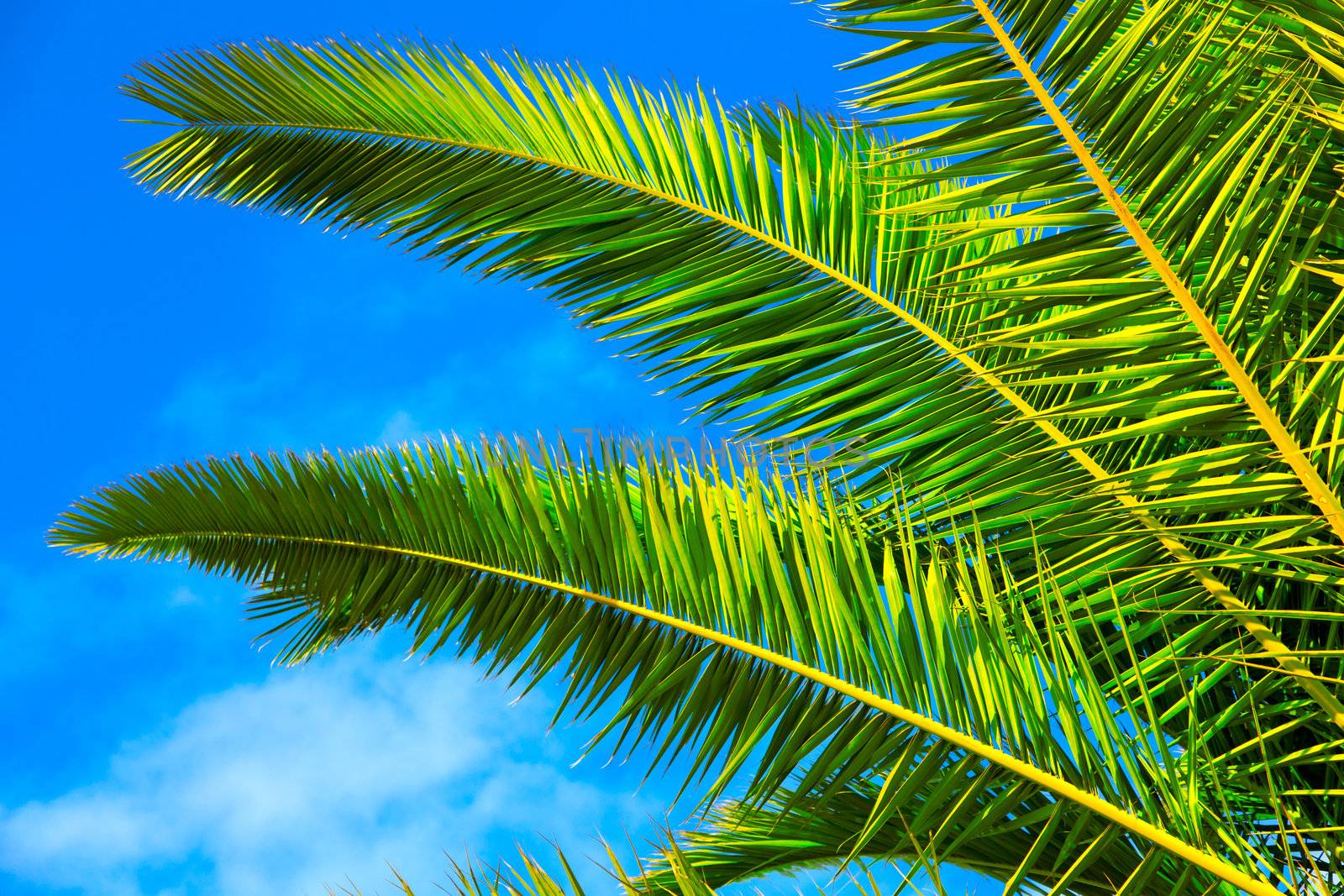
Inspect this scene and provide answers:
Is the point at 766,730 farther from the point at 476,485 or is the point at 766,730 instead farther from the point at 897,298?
the point at 897,298

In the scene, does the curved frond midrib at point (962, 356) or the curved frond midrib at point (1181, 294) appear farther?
the curved frond midrib at point (962, 356)

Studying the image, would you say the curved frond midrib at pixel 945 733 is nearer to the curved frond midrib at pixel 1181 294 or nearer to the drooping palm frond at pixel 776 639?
the drooping palm frond at pixel 776 639

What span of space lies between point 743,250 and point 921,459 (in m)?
0.74

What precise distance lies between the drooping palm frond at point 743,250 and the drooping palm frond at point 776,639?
342 millimetres

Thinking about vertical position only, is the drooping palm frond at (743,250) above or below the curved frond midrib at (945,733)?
above

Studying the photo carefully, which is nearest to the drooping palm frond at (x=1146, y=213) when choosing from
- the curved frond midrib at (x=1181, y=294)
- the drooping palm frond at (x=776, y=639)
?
the curved frond midrib at (x=1181, y=294)

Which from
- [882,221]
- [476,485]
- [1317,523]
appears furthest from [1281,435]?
[476,485]

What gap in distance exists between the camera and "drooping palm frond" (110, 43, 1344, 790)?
2.54 metres

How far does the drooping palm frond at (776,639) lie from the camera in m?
1.80

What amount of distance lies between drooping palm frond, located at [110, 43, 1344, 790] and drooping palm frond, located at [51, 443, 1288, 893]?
13.5 inches

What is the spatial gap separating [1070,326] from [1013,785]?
79cm

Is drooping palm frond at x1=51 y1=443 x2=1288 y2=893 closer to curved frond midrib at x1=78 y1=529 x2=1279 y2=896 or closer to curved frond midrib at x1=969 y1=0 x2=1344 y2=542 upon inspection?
curved frond midrib at x1=78 y1=529 x2=1279 y2=896

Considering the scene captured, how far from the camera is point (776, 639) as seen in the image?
77.6 inches

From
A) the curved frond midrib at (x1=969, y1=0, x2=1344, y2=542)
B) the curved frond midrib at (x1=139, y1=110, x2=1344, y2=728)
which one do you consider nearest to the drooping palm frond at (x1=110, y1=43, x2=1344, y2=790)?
the curved frond midrib at (x1=139, y1=110, x2=1344, y2=728)
